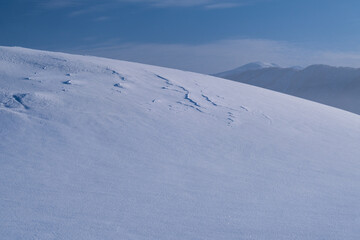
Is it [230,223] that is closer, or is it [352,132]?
[230,223]

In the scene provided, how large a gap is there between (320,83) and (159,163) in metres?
48.3

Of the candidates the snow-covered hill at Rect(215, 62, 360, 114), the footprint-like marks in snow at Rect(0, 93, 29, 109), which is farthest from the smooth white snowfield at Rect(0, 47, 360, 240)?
the snow-covered hill at Rect(215, 62, 360, 114)

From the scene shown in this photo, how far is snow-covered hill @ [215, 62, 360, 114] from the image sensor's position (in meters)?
40.8

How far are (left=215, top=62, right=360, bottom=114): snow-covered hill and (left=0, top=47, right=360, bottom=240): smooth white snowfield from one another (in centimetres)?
3418

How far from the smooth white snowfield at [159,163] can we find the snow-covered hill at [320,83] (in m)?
34.2

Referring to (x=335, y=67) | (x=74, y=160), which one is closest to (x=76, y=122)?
(x=74, y=160)

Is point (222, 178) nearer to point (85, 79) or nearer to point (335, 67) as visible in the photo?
point (85, 79)

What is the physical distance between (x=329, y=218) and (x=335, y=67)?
51.0m

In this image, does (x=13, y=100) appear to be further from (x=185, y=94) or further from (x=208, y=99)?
(x=208, y=99)

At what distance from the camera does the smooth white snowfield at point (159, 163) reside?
2.08m

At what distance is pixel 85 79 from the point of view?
4559mm

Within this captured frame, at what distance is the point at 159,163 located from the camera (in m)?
2.83

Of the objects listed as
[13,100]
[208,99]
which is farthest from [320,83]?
[13,100]

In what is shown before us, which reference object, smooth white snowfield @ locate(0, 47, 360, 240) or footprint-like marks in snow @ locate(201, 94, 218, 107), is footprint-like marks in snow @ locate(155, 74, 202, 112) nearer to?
smooth white snowfield @ locate(0, 47, 360, 240)
